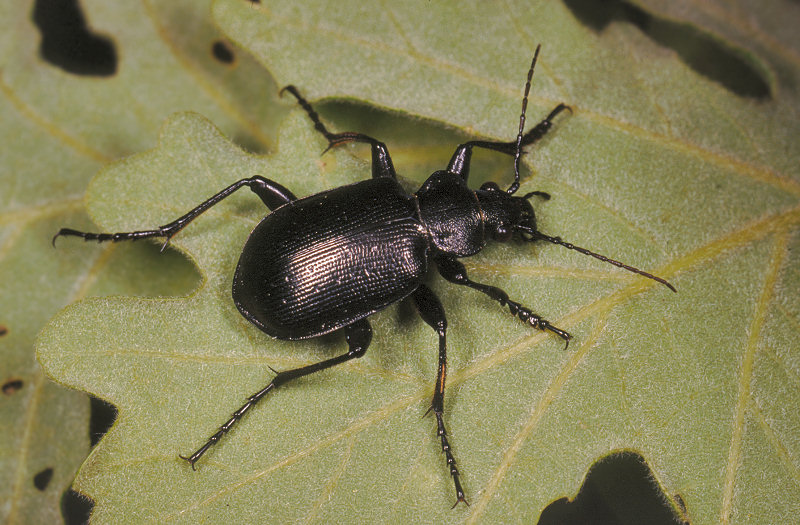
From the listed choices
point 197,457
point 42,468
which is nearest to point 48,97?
point 42,468

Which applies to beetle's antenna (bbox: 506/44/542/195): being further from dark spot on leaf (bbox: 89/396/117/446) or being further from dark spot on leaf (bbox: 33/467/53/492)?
dark spot on leaf (bbox: 33/467/53/492)

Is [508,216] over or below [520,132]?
below

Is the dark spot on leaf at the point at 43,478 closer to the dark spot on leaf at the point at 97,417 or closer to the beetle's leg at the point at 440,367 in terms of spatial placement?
the dark spot on leaf at the point at 97,417

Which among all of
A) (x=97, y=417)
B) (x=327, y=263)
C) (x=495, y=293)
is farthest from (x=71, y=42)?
(x=495, y=293)

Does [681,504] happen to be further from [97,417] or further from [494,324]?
[97,417]

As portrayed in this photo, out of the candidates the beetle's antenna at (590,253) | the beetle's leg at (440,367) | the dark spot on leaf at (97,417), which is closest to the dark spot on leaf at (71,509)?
the dark spot on leaf at (97,417)

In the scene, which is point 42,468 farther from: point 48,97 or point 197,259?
point 48,97
